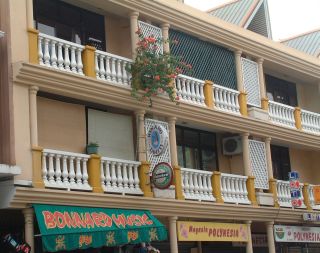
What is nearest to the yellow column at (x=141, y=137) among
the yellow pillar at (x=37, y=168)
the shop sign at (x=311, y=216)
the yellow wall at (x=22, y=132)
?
the yellow pillar at (x=37, y=168)

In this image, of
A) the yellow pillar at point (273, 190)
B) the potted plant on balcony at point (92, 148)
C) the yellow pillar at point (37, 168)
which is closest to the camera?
the yellow pillar at point (37, 168)

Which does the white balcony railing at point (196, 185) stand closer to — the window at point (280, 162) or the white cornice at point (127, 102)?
the white cornice at point (127, 102)

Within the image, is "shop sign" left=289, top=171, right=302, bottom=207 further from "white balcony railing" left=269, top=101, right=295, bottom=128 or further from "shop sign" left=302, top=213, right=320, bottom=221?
"white balcony railing" left=269, top=101, right=295, bottom=128

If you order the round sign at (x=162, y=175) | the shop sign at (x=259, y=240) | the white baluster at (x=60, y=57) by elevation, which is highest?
the white baluster at (x=60, y=57)

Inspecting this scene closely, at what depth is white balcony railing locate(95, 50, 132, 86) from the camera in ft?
52.0

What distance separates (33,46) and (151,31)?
4185mm

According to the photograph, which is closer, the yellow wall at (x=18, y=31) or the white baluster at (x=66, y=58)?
the yellow wall at (x=18, y=31)

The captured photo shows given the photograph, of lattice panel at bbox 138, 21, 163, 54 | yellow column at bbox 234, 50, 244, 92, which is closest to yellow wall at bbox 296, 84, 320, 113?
yellow column at bbox 234, 50, 244, 92

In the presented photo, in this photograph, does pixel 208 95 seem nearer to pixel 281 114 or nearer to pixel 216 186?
pixel 216 186

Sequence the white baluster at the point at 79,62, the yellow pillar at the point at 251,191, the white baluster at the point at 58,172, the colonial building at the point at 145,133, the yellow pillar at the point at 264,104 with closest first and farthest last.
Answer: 1. the colonial building at the point at 145,133
2. the white baluster at the point at 58,172
3. the white baluster at the point at 79,62
4. the yellow pillar at the point at 251,191
5. the yellow pillar at the point at 264,104

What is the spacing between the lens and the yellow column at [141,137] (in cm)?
1628

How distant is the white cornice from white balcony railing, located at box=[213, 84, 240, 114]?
0.29 metres

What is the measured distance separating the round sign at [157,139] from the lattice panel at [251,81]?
16.5 feet

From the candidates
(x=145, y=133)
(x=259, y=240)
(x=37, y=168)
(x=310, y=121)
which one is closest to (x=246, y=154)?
(x=259, y=240)
